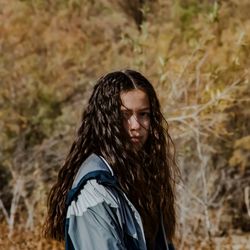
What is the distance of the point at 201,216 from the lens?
811 centimetres

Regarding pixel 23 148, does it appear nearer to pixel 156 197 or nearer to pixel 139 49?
pixel 139 49

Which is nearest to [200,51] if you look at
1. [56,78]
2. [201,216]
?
[201,216]

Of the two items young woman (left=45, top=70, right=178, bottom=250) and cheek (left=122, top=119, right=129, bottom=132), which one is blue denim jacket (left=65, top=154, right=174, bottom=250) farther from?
cheek (left=122, top=119, right=129, bottom=132)

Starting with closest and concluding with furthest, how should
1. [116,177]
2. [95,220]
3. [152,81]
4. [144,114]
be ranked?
[95,220]
[116,177]
[144,114]
[152,81]

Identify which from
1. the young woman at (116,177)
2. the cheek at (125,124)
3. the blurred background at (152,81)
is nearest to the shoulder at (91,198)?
the young woman at (116,177)

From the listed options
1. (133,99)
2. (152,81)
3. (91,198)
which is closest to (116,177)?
(91,198)

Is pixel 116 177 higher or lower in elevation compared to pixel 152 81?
higher

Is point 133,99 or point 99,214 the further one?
point 133,99

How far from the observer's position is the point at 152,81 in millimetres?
9320

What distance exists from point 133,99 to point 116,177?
0.80 feet

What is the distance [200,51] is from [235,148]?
2858mm

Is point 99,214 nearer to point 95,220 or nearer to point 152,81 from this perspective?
→ point 95,220

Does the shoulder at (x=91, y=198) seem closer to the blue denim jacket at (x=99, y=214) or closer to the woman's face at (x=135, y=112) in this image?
the blue denim jacket at (x=99, y=214)

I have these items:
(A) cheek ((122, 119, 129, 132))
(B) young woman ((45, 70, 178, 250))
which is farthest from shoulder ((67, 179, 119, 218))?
(A) cheek ((122, 119, 129, 132))
